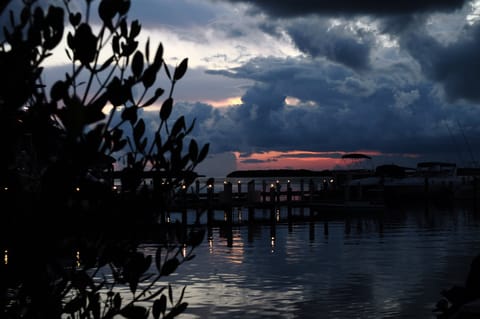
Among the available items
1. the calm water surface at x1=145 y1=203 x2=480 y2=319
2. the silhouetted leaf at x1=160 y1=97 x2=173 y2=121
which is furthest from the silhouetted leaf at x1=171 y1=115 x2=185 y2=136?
the calm water surface at x1=145 y1=203 x2=480 y2=319

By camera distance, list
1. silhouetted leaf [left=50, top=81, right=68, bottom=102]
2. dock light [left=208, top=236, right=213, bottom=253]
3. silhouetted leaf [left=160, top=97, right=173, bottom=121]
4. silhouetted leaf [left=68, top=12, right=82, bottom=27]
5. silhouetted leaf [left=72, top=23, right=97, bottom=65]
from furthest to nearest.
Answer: dock light [left=208, top=236, right=213, bottom=253] → silhouetted leaf [left=160, top=97, right=173, bottom=121] → silhouetted leaf [left=68, top=12, right=82, bottom=27] → silhouetted leaf [left=50, top=81, right=68, bottom=102] → silhouetted leaf [left=72, top=23, right=97, bottom=65]

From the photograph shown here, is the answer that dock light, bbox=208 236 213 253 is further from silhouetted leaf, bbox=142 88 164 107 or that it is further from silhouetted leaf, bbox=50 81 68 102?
silhouetted leaf, bbox=50 81 68 102

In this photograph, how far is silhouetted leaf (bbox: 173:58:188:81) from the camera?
502cm

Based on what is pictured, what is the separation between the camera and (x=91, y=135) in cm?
312

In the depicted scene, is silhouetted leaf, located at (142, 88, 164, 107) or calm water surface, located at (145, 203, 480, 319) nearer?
silhouetted leaf, located at (142, 88, 164, 107)

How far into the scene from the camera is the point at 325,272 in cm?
2436

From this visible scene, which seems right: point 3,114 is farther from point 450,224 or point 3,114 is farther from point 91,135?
point 450,224

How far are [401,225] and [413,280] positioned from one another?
26060mm

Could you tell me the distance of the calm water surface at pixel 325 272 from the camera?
58.1 ft

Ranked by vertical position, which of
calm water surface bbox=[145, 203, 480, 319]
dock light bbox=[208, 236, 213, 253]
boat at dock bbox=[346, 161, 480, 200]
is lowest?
calm water surface bbox=[145, 203, 480, 319]

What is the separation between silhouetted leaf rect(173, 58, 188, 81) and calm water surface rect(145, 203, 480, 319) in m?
12.6

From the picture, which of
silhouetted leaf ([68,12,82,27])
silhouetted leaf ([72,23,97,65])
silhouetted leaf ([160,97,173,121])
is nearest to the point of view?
silhouetted leaf ([72,23,97,65])

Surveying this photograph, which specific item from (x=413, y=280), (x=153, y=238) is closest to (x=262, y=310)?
(x=413, y=280)

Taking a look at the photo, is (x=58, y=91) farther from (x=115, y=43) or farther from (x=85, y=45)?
(x=115, y=43)
